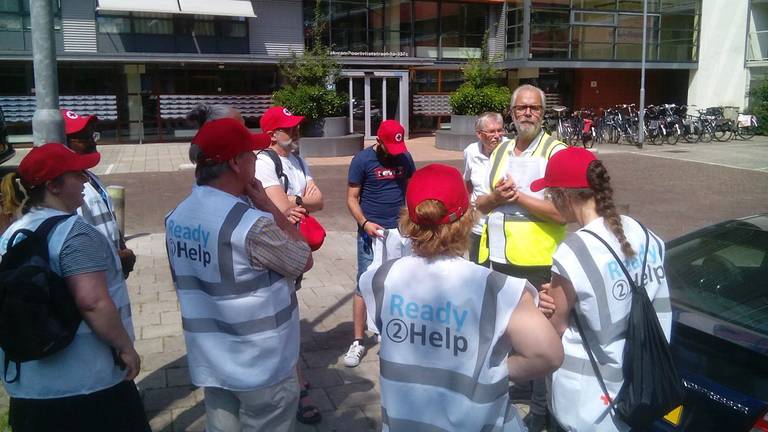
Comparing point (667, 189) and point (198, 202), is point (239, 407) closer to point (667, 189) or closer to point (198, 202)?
point (198, 202)

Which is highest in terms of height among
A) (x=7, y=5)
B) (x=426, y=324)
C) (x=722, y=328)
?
(x=7, y=5)

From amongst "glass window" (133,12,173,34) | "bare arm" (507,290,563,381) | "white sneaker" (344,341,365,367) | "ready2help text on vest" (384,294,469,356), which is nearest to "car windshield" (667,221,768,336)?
"bare arm" (507,290,563,381)

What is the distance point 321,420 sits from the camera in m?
4.02

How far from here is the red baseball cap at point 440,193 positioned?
217cm

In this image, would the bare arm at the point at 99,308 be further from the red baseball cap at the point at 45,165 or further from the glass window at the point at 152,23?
the glass window at the point at 152,23

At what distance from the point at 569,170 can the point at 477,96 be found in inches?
726

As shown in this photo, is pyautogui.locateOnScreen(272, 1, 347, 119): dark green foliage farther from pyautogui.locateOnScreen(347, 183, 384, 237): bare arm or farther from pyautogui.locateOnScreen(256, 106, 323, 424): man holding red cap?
pyautogui.locateOnScreen(256, 106, 323, 424): man holding red cap

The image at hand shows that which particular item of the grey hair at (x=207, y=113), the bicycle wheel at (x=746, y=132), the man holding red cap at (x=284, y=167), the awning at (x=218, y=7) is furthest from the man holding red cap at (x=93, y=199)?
the bicycle wheel at (x=746, y=132)

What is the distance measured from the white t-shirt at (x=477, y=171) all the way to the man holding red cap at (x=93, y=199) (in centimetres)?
224

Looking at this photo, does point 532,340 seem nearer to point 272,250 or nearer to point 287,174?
point 272,250

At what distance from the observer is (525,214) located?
395cm

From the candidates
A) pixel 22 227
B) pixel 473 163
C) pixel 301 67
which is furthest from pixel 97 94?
pixel 22 227

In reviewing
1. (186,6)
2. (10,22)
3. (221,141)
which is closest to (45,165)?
(221,141)

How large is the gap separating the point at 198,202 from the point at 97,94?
850 inches
